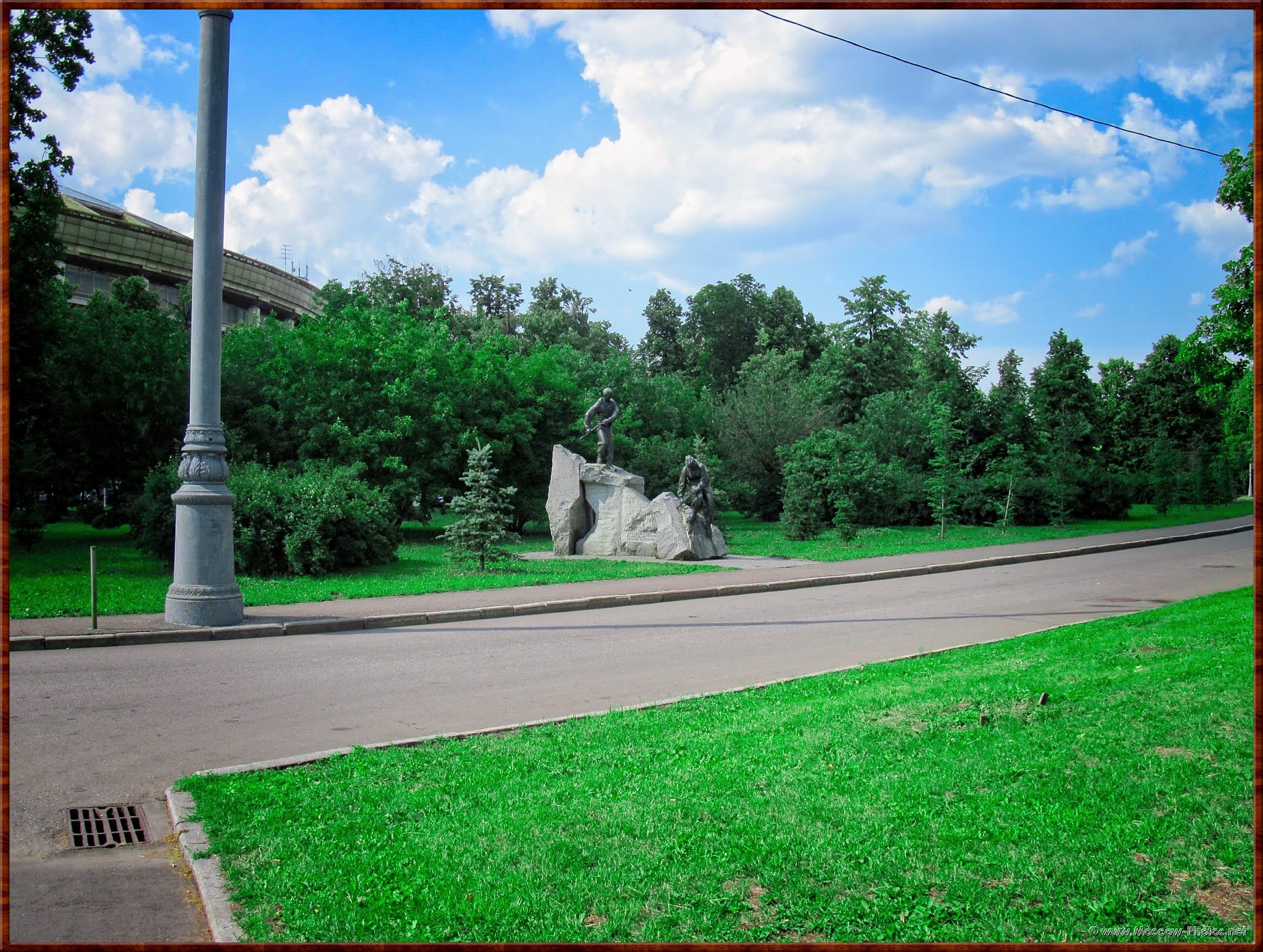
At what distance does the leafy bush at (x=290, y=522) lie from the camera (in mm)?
17812

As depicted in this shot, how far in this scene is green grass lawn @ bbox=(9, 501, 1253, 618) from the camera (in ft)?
46.4

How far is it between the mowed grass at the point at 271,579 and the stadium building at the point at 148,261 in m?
4.66

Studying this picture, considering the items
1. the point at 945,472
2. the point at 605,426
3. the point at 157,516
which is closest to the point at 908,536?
the point at 945,472

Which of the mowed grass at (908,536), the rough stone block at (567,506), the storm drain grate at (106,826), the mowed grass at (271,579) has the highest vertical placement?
the rough stone block at (567,506)

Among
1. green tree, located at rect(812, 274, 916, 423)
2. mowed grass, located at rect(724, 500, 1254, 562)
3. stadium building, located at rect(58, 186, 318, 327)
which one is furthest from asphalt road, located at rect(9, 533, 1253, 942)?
green tree, located at rect(812, 274, 916, 423)

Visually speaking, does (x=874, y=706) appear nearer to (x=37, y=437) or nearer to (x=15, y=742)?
(x=15, y=742)

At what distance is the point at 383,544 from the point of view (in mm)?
19750

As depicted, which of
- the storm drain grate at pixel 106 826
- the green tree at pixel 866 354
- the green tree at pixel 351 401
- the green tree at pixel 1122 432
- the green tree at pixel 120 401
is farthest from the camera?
the green tree at pixel 866 354

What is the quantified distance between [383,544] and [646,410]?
66.2 feet

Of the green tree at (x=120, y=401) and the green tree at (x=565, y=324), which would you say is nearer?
the green tree at (x=120, y=401)

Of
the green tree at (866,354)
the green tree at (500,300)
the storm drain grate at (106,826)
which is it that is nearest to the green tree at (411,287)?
the green tree at (500,300)

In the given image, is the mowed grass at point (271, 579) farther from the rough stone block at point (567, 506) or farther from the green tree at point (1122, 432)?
the green tree at point (1122, 432)

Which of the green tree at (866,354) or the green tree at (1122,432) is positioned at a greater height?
the green tree at (866,354)

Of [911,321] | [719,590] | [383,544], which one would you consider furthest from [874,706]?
[911,321]
